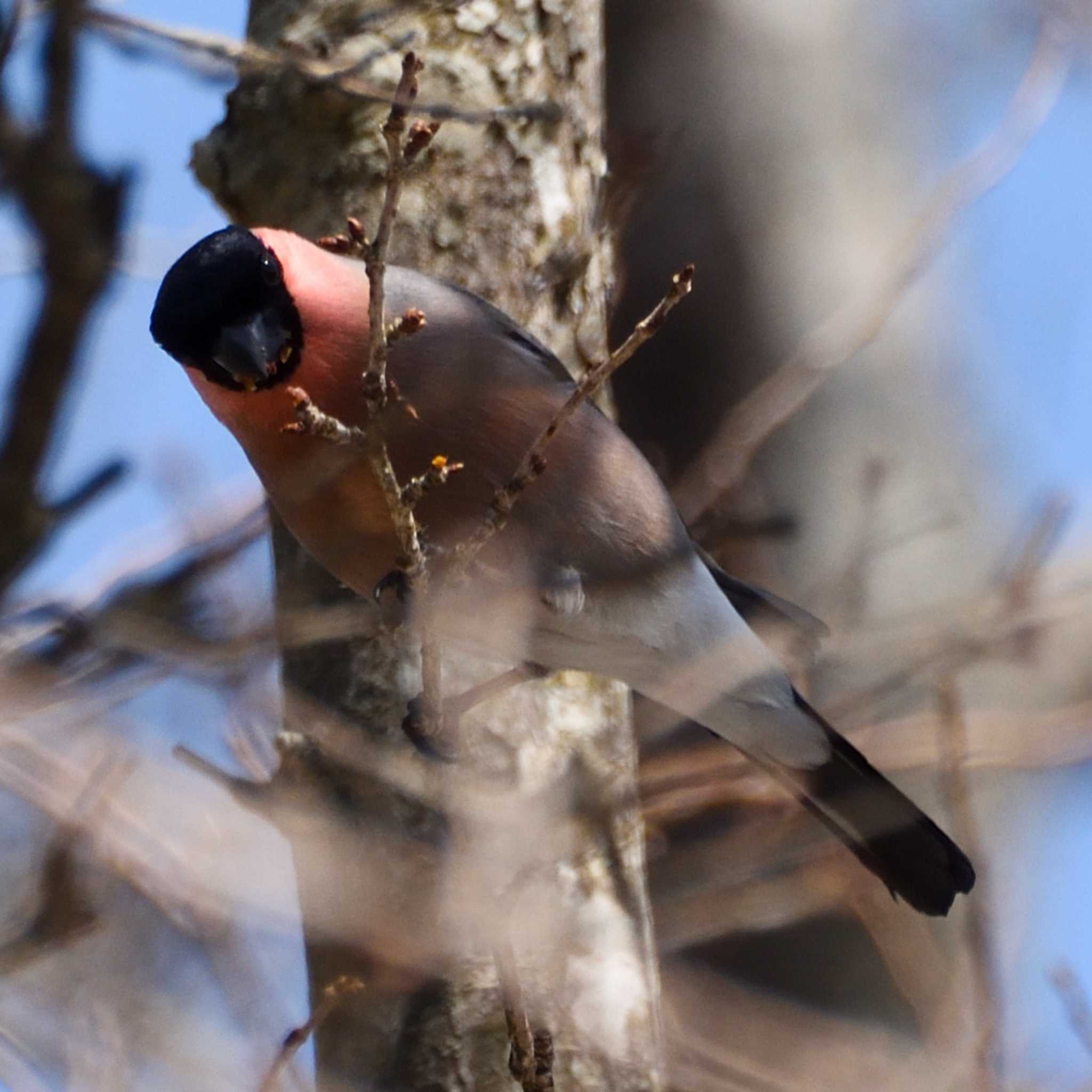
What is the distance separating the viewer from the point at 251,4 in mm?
2982

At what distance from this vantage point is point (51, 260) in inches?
65.1

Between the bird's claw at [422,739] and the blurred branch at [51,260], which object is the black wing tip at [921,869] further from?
the blurred branch at [51,260]

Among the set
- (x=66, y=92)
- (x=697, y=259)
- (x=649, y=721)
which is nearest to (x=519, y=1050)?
(x=66, y=92)

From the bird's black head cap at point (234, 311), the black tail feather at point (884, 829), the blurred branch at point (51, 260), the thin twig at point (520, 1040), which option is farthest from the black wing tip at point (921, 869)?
the blurred branch at point (51, 260)

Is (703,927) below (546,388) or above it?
below

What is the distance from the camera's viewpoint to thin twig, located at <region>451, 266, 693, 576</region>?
1637mm

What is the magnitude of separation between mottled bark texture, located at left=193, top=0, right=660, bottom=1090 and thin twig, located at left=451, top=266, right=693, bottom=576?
1.26 ft

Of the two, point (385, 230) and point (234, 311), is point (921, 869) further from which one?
point (385, 230)

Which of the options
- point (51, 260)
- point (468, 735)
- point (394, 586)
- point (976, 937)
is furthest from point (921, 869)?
point (51, 260)

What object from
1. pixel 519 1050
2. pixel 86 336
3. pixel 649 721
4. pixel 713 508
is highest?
pixel 86 336

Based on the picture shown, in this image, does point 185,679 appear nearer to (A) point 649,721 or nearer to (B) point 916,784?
(A) point 649,721

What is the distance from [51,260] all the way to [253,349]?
81 centimetres

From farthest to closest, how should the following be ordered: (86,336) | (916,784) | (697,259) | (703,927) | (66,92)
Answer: (697,259) → (916,784) → (703,927) → (66,92) → (86,336)

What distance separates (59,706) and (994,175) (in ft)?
5.91
